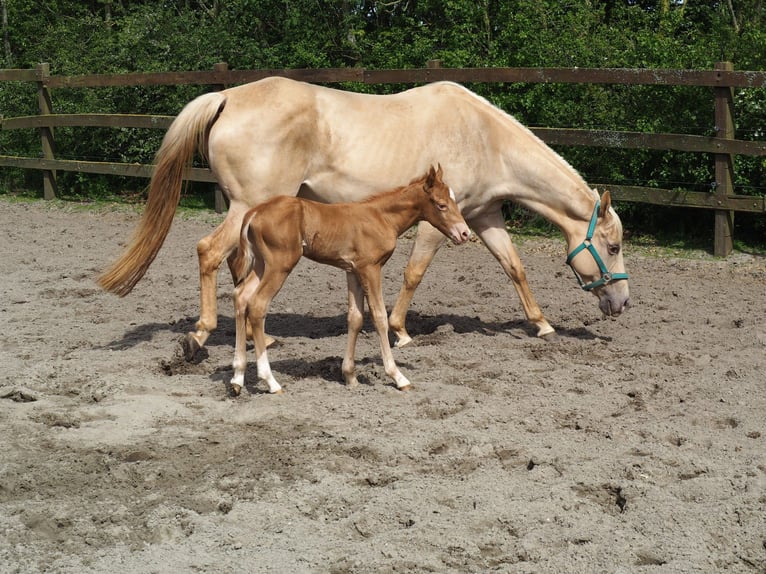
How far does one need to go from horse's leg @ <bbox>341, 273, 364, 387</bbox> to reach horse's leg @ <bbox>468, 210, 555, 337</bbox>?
6.05 ft

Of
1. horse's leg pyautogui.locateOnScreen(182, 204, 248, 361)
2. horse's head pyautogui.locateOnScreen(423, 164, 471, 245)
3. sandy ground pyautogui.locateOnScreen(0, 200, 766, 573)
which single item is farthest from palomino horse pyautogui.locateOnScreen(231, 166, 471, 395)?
horse's leg pyautogui.locateOnScreen(182, 204, 248, 361)

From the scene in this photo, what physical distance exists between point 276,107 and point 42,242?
16.6 ft

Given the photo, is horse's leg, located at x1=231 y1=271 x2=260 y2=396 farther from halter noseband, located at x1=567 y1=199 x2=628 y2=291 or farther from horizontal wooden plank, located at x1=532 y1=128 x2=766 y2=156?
horizontal wooden plank, located at x1=532 y1=128 x2=766 y2=156

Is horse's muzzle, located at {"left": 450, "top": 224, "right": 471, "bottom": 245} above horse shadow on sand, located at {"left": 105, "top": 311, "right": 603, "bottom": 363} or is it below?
above

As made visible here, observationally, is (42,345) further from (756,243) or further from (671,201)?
(756,243)

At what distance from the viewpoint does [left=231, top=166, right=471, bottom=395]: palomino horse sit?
5465mm

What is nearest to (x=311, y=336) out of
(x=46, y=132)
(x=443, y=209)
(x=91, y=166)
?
(x=443, y=209)

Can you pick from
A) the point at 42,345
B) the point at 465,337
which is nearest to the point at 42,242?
the point at 42,345

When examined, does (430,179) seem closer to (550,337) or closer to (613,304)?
(550,337)

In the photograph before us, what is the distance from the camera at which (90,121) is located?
13.2 meters

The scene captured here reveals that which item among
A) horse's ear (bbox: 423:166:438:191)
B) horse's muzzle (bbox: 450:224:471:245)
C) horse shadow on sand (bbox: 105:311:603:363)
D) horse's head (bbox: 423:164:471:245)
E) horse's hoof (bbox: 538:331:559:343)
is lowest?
horse shadow on sand (bbox: 105:311:603:363)

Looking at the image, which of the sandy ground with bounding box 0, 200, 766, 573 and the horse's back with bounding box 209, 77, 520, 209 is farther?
the horse's back with bounding box 209, 77, 520, 209

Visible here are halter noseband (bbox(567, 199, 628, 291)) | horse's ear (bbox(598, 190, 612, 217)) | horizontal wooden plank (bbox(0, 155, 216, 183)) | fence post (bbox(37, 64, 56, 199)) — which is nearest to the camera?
horse's ear (bbox(598, 190, 612, 217))

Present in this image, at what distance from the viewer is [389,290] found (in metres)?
8.43
